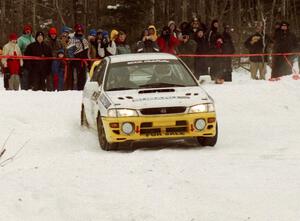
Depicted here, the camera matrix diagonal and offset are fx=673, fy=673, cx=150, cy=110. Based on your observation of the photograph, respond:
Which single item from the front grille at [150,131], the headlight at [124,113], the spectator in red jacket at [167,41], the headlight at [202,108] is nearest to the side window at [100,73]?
the headlight at [124,113]

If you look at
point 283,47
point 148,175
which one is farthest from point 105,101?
point 283,47

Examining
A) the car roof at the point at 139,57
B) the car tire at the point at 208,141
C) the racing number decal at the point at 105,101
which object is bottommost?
the car tire at the point at 208,141

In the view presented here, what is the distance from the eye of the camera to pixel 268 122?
13.6 meters

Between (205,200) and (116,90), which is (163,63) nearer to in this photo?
(116,90)

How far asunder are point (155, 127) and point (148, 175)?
224 centimetres

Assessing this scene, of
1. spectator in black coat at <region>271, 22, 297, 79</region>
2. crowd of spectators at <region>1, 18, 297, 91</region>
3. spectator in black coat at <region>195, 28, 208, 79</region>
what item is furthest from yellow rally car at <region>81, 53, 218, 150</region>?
spectator in black coat at <region>271, 22, 297, 79</region>

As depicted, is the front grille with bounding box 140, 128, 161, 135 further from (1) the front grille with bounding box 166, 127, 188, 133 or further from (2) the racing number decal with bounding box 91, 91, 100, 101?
(2) the racing number decal with bounding box 91, 91, 100, 101

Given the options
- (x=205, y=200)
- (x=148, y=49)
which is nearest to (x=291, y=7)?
(x=148, y=49)

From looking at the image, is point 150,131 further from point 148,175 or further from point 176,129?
point 148,175

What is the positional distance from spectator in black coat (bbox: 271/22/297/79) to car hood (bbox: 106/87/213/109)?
10692 millimetres

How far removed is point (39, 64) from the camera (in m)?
17.7

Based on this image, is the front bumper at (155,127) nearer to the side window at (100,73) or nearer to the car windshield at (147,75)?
the car windshield at (147,75)

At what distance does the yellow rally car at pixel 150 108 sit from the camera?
9.82 meters

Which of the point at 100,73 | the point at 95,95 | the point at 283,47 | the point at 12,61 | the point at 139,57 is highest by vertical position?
the point at 139,57
